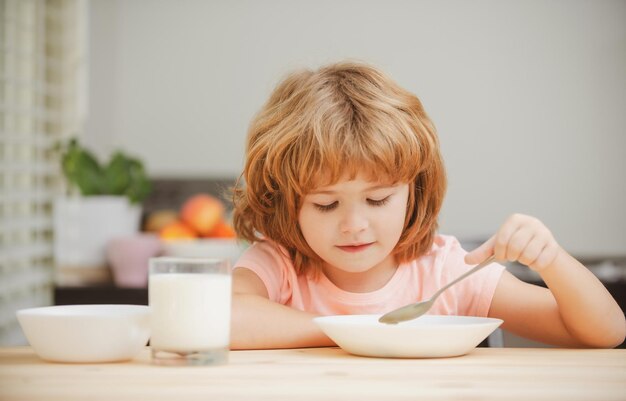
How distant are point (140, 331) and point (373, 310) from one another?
52 centimetres

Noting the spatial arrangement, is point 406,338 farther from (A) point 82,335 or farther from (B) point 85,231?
(B) point 85,231

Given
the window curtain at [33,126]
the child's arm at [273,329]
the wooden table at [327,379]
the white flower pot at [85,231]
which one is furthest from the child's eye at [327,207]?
the window curtain at [33,126]

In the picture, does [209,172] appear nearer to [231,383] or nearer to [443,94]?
[443,94]

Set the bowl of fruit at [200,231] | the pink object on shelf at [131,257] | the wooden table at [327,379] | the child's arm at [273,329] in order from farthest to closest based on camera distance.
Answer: the bowl of fruit at [200,231] → the pink object on shelf at [131,257] → the child's arm at [273,329] → the wooden table at [327,379]

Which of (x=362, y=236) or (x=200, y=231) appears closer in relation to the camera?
(x=362, y=236)

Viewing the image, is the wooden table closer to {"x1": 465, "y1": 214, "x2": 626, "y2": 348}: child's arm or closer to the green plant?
{"x1": 465, "y1": 214, "x2": 626, "y2": 348}: child's arm

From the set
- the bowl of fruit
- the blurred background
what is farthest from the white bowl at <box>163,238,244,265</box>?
the blurred background

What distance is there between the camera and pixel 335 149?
120cm

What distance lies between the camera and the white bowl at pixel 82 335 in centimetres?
93

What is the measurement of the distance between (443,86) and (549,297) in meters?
2.34

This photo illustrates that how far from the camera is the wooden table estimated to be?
0.76 meters

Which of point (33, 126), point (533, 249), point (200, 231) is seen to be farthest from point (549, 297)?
point (33, 126)

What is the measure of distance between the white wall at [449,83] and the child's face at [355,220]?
86.8 inches

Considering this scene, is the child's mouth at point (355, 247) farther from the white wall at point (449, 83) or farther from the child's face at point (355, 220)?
the white wall at point (449, 83)
